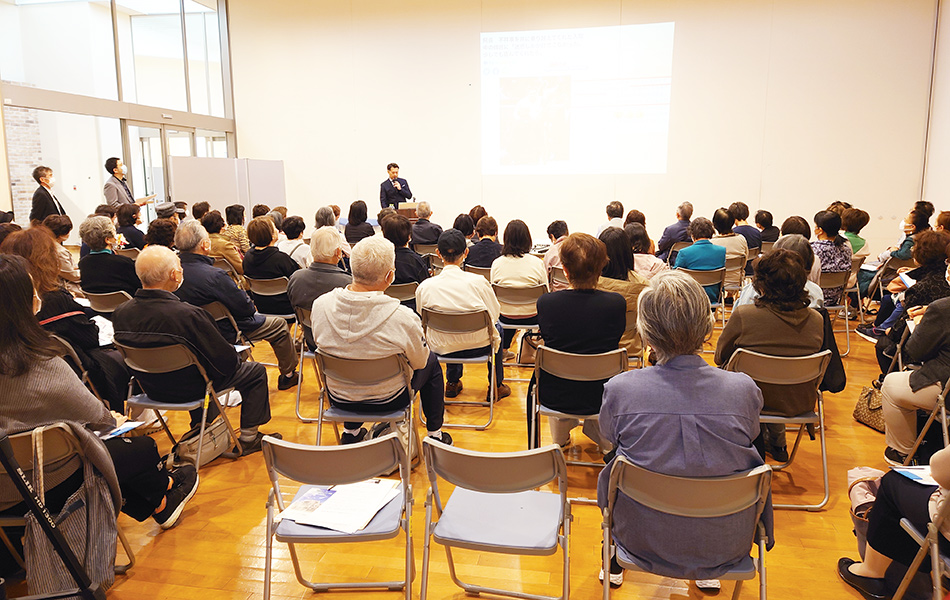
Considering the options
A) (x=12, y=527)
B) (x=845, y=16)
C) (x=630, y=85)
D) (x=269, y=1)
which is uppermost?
(x=269, y=1)

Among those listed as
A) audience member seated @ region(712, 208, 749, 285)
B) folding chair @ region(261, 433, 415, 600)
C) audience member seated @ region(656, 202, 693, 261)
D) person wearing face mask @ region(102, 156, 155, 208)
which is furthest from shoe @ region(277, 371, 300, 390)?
person wearing face mask @ region(102, 156, 155, 208)

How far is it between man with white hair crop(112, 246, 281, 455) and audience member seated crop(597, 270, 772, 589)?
2072 millimetres

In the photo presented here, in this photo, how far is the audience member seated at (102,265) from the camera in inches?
178

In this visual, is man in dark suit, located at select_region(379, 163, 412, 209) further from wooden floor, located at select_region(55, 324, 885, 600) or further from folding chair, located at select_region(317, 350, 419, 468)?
folding chair, located at select_region(317, 350, 419, 468)

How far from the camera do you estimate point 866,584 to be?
246cm

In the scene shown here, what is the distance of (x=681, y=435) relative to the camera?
1923mm

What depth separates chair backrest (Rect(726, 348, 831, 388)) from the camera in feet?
9.55

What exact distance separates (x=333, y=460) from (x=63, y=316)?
2.24 meters

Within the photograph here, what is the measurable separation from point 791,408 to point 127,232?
602 centimetres

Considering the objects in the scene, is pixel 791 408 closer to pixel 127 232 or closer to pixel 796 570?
pixel 796 570

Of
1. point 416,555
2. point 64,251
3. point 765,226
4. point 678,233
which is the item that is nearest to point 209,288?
point 64,251

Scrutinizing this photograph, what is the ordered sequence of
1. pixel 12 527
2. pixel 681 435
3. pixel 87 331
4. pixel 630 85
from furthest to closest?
pixel 630 85 < pixel 87 331 < pixel 12 527 < pixel 681 435

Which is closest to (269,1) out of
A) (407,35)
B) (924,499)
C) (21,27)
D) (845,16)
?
(407,35)

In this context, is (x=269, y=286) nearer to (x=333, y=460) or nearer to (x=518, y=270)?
(x=518, y=270)
